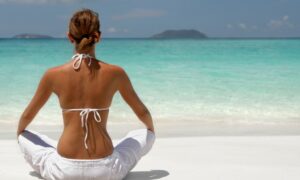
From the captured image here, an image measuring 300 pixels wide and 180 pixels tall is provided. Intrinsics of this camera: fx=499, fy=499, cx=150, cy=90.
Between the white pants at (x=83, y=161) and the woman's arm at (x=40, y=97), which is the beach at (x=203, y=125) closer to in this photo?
the white pants at (x=83, y=161)

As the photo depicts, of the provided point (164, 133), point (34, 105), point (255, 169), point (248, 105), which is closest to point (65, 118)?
point (34, 105)

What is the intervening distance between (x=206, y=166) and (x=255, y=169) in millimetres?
328

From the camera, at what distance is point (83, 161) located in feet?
8.46

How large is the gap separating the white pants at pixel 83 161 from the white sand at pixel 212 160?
0.31 meters

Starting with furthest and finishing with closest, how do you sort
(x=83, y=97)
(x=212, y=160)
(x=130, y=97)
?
(x=212, y=160), (x=130, y=97), (x=83, y=97)

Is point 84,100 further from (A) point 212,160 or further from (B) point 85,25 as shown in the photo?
(A) point 212,160

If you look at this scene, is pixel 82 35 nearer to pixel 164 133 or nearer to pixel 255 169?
pixel 255 169

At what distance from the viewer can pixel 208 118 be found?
7004 millimetres

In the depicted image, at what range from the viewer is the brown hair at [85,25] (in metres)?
2.47

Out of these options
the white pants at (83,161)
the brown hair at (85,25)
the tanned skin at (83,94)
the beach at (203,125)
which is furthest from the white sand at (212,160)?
the brown hair at (85,25)

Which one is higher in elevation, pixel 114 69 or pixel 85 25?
pixel 85 25

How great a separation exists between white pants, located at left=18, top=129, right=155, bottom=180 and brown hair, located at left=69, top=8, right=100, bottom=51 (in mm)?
633

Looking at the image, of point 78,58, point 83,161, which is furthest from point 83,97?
point 83,161

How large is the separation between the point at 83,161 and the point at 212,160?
51.6 inches
